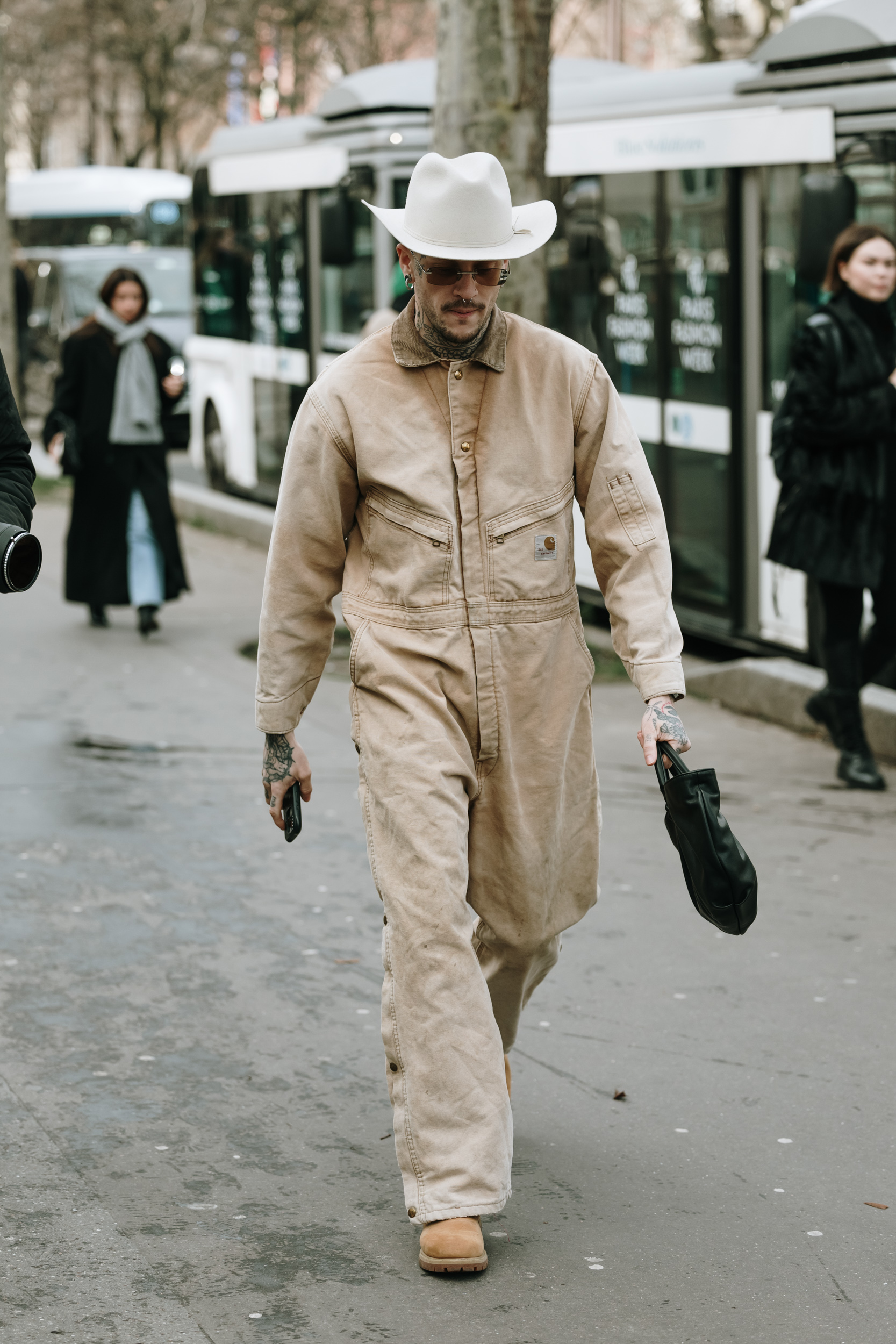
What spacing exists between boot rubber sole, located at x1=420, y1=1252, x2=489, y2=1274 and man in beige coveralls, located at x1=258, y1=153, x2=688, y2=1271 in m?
0.07

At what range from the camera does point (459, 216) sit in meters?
3.67

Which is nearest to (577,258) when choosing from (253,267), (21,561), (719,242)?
(719,242)

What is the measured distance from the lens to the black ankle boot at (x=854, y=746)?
7.29 m

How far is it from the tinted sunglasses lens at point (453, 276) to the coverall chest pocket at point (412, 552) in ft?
1.32

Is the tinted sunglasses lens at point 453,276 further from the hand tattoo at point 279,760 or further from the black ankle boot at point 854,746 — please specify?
the black ankle boot at point 854,746

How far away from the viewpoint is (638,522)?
382 centimetres

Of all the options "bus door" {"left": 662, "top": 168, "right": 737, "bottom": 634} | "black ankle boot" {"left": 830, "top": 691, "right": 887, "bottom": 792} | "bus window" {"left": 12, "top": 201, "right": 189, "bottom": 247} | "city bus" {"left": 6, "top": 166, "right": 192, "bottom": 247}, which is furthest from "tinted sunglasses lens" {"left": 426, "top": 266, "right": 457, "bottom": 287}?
"city bus" {"left": 6, "top": 166, "right": 192, "bottom": 247}

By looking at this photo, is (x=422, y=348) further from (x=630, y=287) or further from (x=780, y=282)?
(x=630, y=287)

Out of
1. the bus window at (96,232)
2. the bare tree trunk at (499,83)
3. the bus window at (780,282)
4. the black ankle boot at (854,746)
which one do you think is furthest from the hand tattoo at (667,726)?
the bus window at (96,232)

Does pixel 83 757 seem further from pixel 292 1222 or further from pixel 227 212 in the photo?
pixel 227 212

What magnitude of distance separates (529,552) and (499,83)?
6.12 m

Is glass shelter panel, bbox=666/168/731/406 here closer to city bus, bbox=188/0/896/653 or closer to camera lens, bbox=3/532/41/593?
city bus, bbox=188/0/896/653

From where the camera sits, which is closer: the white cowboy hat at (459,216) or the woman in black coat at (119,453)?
the white cowboy hat at (459,216)

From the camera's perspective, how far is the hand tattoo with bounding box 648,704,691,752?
3668 mm
